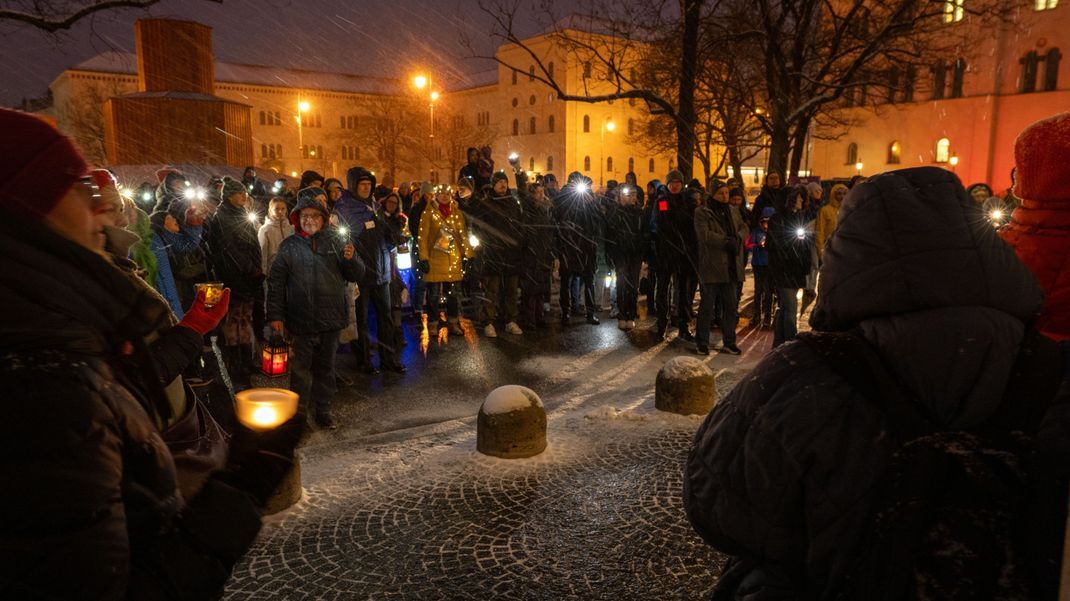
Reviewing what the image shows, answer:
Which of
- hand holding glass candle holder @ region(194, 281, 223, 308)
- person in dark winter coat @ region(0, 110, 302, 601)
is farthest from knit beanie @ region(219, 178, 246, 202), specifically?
person in dark winter coat @ region(0, 110, 302, 601)

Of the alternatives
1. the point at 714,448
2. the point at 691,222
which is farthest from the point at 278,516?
the point at 691,222

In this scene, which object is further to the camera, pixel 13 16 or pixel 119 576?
pixel 13 16

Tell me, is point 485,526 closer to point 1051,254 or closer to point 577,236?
point 1051,254

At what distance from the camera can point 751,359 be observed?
9.77 m

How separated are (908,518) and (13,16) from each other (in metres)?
18.7

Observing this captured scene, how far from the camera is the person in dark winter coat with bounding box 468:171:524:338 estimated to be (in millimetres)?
11180

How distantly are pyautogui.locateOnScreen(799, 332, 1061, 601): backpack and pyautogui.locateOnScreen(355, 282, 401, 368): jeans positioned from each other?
25.7ft

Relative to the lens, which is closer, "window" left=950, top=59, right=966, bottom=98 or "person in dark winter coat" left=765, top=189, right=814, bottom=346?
"person in dark winter coat" left=765, top=189, right=814, bottom=346

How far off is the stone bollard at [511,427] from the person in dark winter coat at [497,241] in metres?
5.25

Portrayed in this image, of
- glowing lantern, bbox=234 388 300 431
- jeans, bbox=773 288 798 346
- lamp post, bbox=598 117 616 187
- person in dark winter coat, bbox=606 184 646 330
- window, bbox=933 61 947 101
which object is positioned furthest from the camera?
lamp post, bbox=598 117 616 187

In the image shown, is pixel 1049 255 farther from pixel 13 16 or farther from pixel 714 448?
pixel 13 16

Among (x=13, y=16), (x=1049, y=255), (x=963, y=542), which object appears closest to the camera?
(x=963, y=542)

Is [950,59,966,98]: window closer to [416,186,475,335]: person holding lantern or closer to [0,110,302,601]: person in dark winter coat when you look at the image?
[416,186,475,335]: person holding lantern

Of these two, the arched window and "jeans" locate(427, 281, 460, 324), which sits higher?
the arched window
